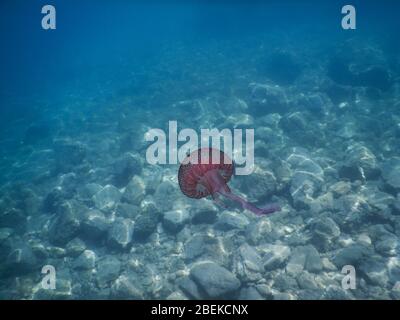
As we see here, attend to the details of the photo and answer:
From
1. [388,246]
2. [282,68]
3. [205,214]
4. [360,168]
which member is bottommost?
[388,246]

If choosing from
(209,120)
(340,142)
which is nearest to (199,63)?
(209,120)

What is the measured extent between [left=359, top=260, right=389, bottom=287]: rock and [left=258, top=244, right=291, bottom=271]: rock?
1.76m

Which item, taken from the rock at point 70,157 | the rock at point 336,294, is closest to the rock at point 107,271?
the rock at point 336,294

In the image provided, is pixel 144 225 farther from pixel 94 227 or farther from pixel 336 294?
pixel 336 294

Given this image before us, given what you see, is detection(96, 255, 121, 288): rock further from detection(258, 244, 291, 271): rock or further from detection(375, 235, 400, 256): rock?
detection(375, 235, 400, 256): rock

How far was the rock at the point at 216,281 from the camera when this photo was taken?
6898 mm

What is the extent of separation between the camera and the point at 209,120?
15.5m

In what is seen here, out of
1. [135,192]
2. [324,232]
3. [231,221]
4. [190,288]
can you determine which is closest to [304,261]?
[324,232]

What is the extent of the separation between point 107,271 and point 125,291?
1.15 meters

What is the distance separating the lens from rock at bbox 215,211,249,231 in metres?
9.02

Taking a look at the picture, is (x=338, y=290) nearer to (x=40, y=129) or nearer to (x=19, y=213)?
(x=19, y=213)

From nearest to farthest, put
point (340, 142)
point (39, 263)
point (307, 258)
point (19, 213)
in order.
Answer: point (307, 258) → point (39, 263) → point (19, 213) → point (340, 142)

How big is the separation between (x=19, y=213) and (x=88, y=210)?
3234mm

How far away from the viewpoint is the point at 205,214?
9.36 m
